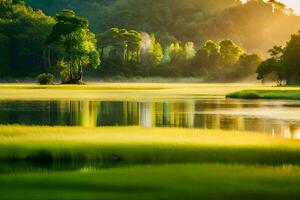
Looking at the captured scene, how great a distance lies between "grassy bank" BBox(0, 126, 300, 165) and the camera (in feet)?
80.8

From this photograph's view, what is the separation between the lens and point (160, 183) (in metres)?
19.3

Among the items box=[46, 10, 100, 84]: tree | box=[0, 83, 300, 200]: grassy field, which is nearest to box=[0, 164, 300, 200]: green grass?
box=[0, 83, 300, 200]: grassy field

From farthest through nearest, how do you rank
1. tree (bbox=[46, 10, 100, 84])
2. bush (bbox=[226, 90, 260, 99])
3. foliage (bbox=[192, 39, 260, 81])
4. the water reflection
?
foliage (bbox=[192, 39, 260, 81])
tree (bbox=[46, 10, 100, 84])
bush (bbox=[226, 90, 260, 99])
the water reflection

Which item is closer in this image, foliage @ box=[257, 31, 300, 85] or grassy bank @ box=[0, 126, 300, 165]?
grassy bank @ box=[0, 126, 300, 165]

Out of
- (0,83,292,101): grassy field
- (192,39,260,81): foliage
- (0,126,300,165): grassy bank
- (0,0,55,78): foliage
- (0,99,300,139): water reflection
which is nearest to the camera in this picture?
(0,126,300,165): grassy bank

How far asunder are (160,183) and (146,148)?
6.76 metres

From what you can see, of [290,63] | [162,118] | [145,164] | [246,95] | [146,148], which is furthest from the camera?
[290,63]

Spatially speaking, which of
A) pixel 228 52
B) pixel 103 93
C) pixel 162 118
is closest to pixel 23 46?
pixel 228 52

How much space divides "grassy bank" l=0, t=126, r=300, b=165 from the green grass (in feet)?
6.78

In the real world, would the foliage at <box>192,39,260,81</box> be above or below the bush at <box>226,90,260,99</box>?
above

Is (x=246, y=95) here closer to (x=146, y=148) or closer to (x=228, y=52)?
(x=146, y=148)

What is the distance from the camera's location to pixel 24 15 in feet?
553

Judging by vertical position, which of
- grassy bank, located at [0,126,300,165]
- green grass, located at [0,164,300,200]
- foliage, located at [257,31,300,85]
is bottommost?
green grass, located at [0,164,300,200]

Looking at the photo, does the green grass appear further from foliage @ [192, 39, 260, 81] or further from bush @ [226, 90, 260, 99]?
foliage @ [192, 39, 260, 81]
